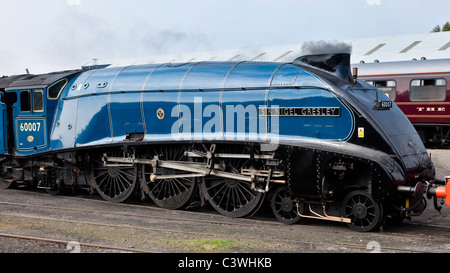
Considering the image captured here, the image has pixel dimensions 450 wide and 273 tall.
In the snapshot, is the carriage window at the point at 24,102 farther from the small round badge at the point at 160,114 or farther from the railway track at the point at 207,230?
the small round badge at the point at 160,114

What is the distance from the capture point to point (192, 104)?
10.9 metres

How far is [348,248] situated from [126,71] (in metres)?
6.82

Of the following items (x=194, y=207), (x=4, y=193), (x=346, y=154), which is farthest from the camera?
(x=4, y=193)

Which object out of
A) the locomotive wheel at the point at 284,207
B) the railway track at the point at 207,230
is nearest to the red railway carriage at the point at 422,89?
the railway track at the point at 207,230

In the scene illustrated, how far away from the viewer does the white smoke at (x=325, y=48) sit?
10.3 meters

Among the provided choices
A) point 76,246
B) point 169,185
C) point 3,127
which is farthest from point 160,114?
point 3,127

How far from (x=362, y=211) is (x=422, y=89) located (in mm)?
11743

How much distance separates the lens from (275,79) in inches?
396

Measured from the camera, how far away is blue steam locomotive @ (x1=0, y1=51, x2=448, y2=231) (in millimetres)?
9250

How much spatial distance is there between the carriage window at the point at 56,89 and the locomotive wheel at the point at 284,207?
256 inches

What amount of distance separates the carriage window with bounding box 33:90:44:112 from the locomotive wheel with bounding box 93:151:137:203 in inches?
81.0

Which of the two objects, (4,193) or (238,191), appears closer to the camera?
(238,191)

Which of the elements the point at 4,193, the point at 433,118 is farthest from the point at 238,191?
the point at 433,118

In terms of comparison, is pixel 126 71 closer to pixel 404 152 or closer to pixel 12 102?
pixel 12 102
